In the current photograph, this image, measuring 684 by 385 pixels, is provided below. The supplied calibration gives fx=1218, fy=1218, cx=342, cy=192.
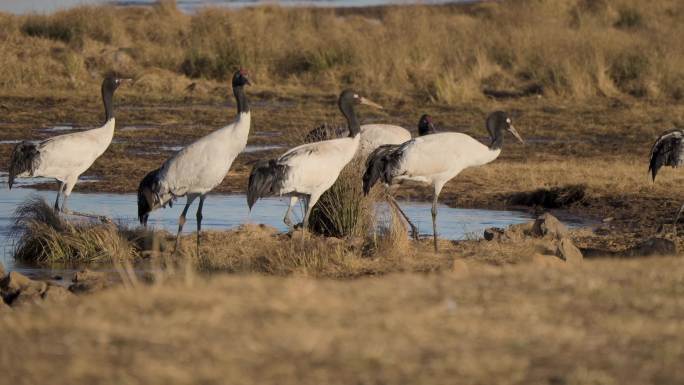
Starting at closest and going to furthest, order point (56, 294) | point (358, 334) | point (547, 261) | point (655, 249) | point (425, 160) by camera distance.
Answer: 1. point (358, 334)
2. point (56, 294)
3. point (547, 261)
4. point (655, 249)
5. point (425, 160)

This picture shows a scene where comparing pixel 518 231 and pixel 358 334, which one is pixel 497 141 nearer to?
pixel 518 231

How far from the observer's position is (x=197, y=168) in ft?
34.0

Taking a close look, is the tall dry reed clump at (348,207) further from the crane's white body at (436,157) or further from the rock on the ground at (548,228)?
the rock on the ground at (548,228)

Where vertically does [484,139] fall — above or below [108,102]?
below

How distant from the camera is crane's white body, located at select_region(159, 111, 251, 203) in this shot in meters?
10.4

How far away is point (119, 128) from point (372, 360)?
15.0 metres

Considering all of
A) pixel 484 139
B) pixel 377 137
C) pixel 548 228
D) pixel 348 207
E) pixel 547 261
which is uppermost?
pixel 377 137

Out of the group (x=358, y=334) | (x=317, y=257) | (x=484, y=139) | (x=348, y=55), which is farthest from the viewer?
(x=348, y=55)

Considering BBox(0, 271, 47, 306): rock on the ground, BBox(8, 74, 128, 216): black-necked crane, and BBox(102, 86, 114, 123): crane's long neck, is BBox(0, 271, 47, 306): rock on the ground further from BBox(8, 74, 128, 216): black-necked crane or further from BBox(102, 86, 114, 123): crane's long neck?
BBox(102, 86, 114, 123): crane's long neck

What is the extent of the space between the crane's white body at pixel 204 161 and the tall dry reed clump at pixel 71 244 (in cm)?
57

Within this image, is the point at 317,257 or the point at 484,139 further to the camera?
the point at 484,139

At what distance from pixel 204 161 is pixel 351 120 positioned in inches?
58.1

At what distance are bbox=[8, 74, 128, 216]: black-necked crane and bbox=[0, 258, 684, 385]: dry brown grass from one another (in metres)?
6.13

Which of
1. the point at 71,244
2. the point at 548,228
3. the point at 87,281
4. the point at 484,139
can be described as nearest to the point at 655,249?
the point at 548,228
